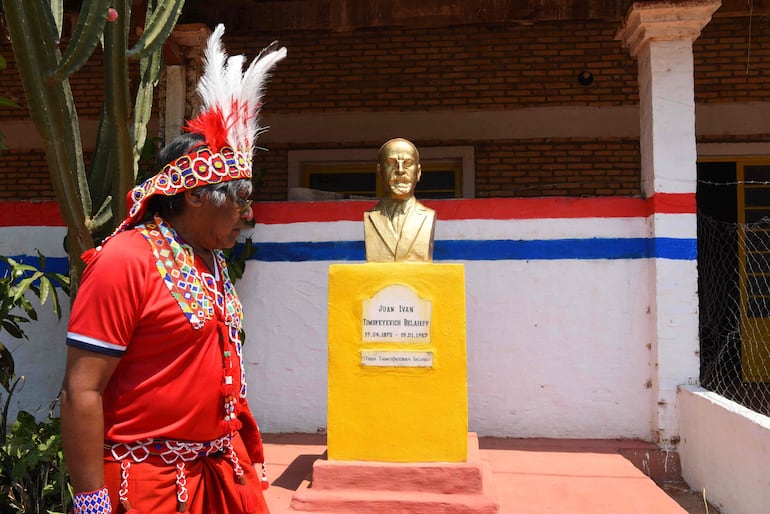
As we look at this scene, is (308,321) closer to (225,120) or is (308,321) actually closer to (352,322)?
(352,322)

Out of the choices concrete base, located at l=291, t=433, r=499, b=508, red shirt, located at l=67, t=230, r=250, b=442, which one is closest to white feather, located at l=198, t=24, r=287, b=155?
red shirt, located at l=67, t=230, r=250, b=442

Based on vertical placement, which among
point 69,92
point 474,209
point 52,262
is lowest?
point 52,262

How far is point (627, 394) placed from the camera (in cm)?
508

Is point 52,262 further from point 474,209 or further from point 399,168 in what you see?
point 474,209

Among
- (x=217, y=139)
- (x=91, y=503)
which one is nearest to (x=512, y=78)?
(x=217, y=139)

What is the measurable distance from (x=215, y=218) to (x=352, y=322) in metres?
2.08

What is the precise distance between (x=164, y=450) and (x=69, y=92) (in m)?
2.50

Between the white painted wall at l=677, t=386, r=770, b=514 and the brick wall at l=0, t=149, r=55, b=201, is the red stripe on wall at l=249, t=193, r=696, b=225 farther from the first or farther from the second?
the brick wall at l=0, t=149, r=55, b=201

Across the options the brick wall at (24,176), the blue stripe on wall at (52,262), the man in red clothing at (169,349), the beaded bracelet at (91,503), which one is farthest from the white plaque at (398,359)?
the brick wall at (24,176)

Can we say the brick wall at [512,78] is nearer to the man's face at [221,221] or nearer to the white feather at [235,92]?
the white feather at [235,92]

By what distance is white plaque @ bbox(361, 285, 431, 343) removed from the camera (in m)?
3.78

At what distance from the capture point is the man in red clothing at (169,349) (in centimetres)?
158

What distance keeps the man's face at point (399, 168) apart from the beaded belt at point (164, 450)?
2.39m

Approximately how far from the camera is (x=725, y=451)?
4074 millimetres
